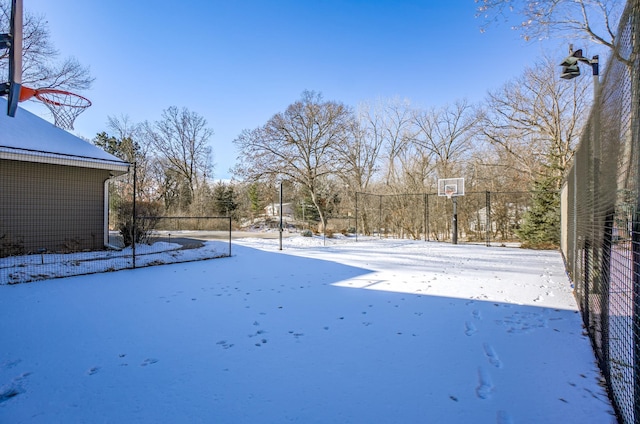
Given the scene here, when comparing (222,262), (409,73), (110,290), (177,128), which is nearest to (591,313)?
(110,290)

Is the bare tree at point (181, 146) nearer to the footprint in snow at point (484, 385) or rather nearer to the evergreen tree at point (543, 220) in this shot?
the evergreen tree at point (543, 220)

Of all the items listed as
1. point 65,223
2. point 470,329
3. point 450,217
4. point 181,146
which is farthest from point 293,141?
point 470,329

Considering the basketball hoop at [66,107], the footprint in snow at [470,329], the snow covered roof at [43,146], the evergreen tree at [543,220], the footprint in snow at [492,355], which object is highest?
the basketball hoop at [66,107]

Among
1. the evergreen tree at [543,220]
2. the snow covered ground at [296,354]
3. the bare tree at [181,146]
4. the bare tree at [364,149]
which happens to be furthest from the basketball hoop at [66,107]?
the bare tree at [181,146]

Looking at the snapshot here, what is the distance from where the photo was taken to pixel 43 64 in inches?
539

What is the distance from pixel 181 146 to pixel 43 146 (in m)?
19.6

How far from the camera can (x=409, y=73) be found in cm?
1620

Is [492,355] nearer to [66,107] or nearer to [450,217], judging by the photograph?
[66,107]

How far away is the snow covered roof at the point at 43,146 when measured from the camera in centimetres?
717

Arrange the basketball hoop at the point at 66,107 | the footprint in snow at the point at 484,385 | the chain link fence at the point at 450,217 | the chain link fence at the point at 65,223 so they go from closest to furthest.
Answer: the footprint in snow at the point at 484,385 → the chain link fence at the point at 65,223 → the basketball hoop at the point at 66,107 → the chain link fence at the point at 450,217

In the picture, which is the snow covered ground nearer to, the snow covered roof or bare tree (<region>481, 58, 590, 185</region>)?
the snow covered roof

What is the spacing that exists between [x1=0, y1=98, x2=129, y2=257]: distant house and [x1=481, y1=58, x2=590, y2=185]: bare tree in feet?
52.9

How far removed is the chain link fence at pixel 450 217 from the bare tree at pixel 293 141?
3714 mm

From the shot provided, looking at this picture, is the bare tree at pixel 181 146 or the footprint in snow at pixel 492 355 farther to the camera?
the bare tree at pixel 181 146
